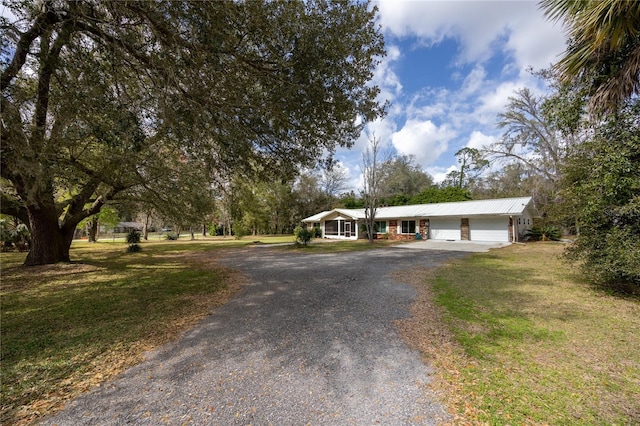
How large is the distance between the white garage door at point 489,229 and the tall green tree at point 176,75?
1852 centimetres

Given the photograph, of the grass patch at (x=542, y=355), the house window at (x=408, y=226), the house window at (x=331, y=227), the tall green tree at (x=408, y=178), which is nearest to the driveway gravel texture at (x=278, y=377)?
the grass patch at (x=542, y=355)

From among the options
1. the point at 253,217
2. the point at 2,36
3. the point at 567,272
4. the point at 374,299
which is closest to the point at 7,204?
the point at 2,36

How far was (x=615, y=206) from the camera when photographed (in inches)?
227

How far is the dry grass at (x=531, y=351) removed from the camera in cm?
258

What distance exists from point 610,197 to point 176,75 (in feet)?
30.6

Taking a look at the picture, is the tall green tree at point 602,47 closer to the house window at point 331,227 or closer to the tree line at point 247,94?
the tree line at point 247,94

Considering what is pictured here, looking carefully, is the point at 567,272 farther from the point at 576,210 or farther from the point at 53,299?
the point at 53,299

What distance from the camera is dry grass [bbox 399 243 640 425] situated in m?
2.58

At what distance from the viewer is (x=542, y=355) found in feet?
11.7

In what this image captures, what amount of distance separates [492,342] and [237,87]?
645 centimetres

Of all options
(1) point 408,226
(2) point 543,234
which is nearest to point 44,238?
(1) point 408,226

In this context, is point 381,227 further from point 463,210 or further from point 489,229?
point 489,229

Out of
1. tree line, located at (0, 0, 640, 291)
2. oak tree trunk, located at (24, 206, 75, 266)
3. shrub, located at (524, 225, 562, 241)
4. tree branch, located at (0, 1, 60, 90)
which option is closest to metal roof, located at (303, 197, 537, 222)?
shrub, located at (524, 225, 562, 241)

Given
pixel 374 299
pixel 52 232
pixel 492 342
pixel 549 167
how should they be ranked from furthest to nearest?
pixel 549 167 < pixel 52 232 < pixel 374 299 < pixel 492 342
